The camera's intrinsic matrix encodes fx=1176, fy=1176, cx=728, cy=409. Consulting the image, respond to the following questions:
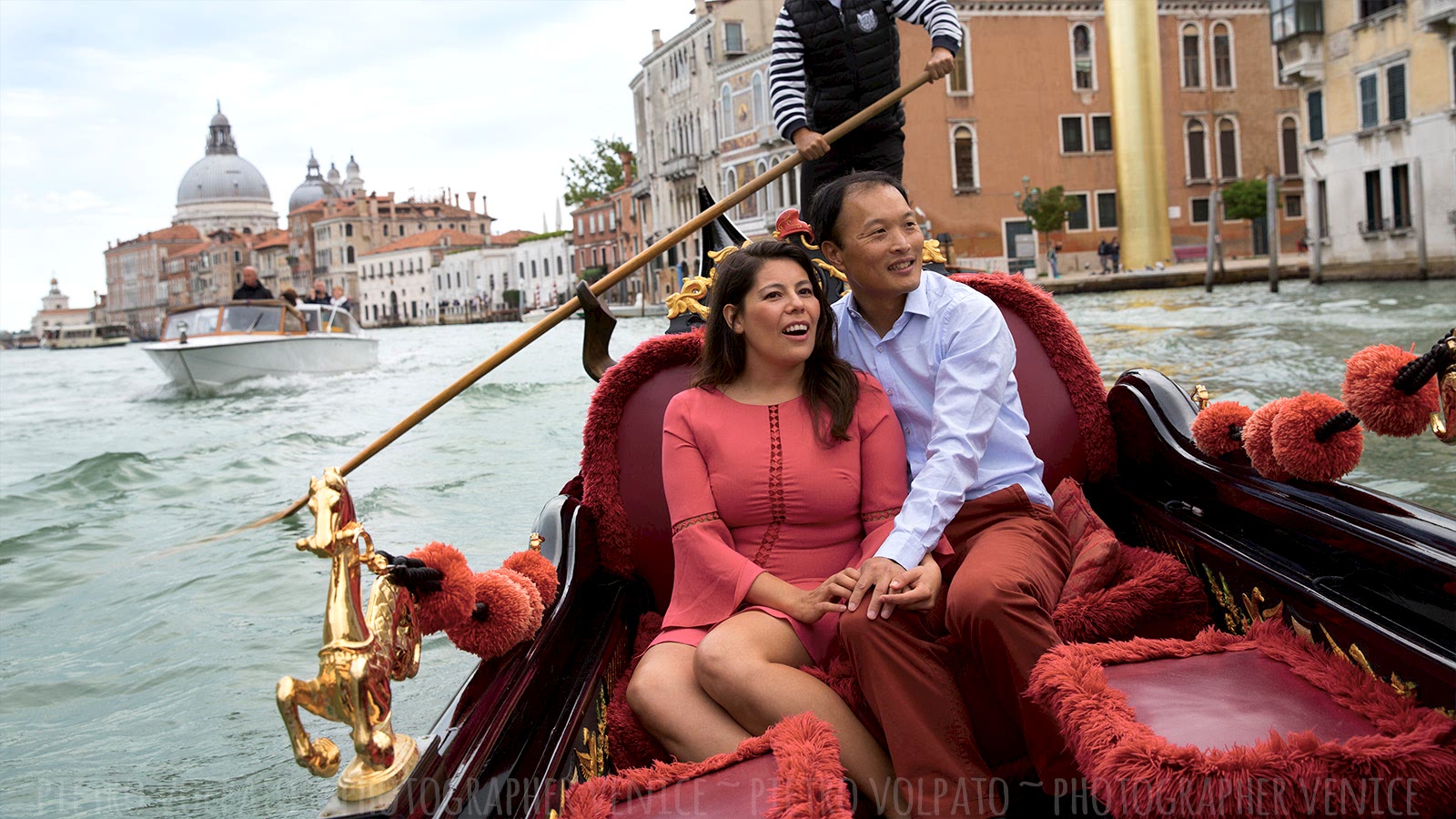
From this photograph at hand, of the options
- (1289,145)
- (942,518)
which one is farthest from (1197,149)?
(942,518)

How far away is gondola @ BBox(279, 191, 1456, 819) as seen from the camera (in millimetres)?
1006

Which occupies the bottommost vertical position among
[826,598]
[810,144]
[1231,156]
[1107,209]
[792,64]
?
[826,598]

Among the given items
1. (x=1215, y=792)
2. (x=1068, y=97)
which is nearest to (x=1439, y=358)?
(x=1215, y=792)

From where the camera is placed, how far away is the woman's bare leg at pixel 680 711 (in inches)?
53.1

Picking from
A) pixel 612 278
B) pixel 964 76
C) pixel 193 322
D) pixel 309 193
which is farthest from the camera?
pixel 309 193

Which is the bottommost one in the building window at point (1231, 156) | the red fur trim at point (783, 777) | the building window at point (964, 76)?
the red fur trim at point (783, 777)

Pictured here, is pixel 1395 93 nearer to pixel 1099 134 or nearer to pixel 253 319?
pixel 1099 134

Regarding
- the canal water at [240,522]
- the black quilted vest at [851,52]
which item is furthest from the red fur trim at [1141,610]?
the canal water at [240,522]

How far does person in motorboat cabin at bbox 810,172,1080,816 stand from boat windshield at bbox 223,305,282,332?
11492 millimetres

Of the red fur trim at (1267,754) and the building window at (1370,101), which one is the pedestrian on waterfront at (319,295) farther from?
the building window at (1370,101)

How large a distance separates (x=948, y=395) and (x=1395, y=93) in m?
16.9

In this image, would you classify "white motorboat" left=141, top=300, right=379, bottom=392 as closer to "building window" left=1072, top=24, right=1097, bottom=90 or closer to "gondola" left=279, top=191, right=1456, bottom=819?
"gondola" left=279, top=191, right=1456, bottom=819

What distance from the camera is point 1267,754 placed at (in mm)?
1018

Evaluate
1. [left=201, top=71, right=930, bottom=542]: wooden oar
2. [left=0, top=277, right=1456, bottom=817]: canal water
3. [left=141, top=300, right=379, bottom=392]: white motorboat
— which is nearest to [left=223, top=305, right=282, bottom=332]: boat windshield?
[left=141, top=300, right=379, bottom=392]: white motorboat
